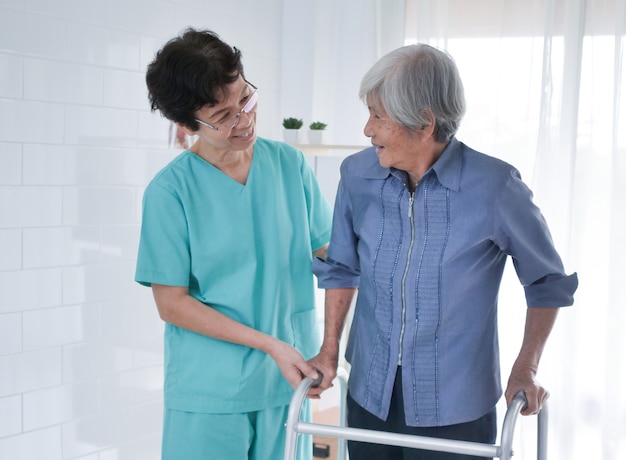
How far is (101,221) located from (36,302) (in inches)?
13.9

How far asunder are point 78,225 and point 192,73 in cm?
109

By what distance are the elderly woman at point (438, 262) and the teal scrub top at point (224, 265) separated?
26 cm

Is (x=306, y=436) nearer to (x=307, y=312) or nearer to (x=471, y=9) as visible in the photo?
(x=307, y=312)

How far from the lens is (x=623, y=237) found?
110 inches

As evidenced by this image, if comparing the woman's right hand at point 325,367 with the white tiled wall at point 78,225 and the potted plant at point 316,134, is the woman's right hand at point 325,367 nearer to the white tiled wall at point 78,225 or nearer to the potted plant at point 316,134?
the white tiled wall at point 78,225

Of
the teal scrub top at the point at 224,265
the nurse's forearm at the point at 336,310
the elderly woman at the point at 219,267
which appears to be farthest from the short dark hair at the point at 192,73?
the nurse's forearm at the point at 336,310

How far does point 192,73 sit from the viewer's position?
178 cm

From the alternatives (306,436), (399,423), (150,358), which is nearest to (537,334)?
(399,423)

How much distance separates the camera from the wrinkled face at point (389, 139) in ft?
5.32

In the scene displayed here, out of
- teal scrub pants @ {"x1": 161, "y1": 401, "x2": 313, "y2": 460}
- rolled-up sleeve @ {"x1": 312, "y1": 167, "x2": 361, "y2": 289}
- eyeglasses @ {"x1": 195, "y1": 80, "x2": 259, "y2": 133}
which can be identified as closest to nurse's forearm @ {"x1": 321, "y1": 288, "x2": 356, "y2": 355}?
rolled-up sleeve @ {"x1": 312, "y1": 167, "x2": 361, "y2": 289}

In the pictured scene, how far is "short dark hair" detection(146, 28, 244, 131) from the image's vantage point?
70.2 inches

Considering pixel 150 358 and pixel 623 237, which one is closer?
pixel 623 237

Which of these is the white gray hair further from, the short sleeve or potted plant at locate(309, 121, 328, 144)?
potted plant at locate(309, 121, 328, 144)

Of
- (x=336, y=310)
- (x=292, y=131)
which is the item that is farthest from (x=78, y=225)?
(x=336, y=310)
